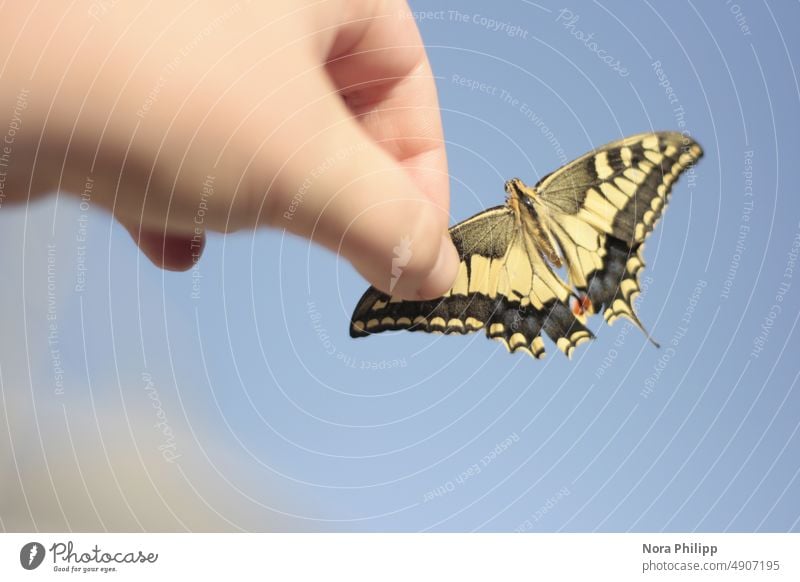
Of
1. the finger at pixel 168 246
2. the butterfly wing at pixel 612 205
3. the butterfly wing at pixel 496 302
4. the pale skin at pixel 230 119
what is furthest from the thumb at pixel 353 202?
the butterfly wing at pixel 612 205

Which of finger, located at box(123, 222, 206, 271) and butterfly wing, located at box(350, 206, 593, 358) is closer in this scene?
finger, located at box(123, 222, 206, 271)

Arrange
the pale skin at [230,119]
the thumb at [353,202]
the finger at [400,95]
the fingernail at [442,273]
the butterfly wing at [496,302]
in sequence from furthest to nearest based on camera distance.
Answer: the butterfly wing at [496,302] → the fingernail at [442,273] → the finger at [400,95] → the thumb at [353,202] → the pale skin at [230,119]

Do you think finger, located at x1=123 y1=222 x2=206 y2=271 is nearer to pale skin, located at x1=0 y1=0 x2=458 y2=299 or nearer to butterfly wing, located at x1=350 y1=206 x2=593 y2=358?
pale skin, located at x1=0 y1=0 x2=458 y2=299

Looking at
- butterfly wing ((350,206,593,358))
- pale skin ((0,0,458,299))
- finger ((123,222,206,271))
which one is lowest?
butterfly wing ((350,206,593,358))

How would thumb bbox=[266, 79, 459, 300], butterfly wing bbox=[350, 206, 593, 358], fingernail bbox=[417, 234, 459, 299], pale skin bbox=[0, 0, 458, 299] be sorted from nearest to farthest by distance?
pale skin bbox=[0, 0, 458, 299] < thumb bbox=[266, 79, 459, 300] < fingernail bbox=[417, 234, 459, 299] < butterfly wing bbox=[350, 206, 593, 358]

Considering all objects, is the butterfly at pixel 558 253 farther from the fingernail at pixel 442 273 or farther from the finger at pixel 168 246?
the finger at pixel 168 246

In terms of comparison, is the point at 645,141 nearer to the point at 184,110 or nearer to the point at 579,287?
the point at 579,287

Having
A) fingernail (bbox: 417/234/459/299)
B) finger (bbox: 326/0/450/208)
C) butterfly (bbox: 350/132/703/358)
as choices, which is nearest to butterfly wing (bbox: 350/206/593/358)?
butterfly (bbox: 350/132/703/358)

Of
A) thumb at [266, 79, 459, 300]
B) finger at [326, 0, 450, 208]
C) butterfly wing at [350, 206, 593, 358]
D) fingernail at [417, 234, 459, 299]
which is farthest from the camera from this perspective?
butterfly wing at [350, 206, 593, 358]

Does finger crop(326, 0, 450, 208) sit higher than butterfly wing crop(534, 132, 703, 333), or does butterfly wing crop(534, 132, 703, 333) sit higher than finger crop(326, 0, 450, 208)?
finger crop(326, 0, 450, 208)
